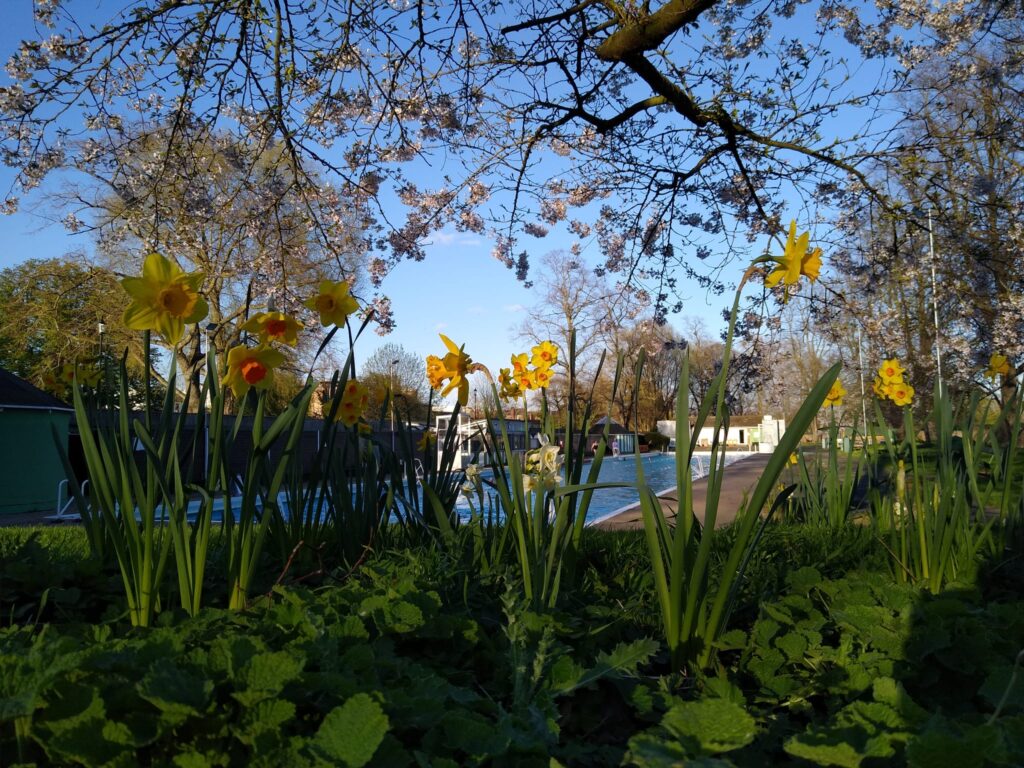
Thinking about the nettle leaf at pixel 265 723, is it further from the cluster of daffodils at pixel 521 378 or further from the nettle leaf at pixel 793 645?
the cluster of daffodils at pixel 521 378

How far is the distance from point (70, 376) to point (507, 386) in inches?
62.5

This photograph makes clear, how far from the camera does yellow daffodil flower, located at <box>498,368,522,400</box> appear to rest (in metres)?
2.90

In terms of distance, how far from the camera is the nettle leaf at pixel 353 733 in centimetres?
65

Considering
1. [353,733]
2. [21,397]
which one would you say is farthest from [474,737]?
[21,397]

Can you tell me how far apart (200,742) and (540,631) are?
627mm

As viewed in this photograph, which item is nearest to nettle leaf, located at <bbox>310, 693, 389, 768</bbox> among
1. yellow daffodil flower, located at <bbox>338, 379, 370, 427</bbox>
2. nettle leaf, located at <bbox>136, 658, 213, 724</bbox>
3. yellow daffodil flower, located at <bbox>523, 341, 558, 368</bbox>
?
nettle leaf, located at <bbox>136, 658, 213, 724</bbox>

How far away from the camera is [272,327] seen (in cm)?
158

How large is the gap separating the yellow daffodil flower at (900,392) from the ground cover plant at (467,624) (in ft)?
4.67

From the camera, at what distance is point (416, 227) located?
18.1ft

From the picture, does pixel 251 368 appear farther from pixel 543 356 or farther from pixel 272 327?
pixel 543 356

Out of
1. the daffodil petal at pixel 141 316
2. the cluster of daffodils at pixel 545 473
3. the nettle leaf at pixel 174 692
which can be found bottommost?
the nettle leaf at pixel 174 692

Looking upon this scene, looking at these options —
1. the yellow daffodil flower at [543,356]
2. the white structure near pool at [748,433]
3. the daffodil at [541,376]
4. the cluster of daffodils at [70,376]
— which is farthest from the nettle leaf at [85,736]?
the white structure near pool at [748,433]

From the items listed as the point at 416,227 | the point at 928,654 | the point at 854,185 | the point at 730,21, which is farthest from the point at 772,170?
the point at 928,654

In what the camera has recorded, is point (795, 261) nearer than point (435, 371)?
Yes
